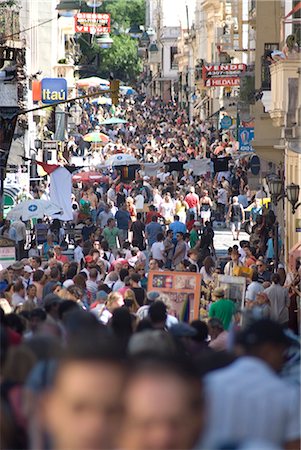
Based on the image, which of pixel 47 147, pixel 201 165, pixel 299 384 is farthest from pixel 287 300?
pixel 47 147

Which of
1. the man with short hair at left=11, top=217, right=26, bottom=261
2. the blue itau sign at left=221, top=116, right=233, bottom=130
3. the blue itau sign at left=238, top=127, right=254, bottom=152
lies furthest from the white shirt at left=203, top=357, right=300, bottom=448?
the blue itau sign at left=221, top=116, right=233, bottom=130

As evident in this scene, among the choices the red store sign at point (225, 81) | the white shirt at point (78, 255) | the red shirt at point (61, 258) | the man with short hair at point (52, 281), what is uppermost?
the red store sign at point (225, 81)

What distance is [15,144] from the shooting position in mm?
42844

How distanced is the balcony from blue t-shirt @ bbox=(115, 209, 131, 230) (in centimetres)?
539

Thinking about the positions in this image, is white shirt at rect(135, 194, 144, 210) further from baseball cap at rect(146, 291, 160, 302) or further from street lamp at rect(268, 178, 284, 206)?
baseball cap at rect(146, 291, 160, 302)

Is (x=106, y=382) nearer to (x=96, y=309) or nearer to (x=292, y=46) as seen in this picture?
(x=96, y=309)

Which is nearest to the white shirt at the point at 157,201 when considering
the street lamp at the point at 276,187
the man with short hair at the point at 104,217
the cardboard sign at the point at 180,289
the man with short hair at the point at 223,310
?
the man with short hair at the point at 104,217

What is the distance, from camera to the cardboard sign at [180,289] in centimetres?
1661

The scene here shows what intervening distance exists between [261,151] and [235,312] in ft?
56.9

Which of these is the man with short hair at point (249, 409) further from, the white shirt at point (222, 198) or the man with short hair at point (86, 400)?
the white shirt at point (222, 198)

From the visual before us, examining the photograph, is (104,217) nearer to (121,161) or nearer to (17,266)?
(17,266)

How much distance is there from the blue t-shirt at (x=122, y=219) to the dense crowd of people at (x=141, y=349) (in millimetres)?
241

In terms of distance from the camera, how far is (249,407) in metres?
5.60

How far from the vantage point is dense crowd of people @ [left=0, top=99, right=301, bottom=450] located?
16.1 feet
